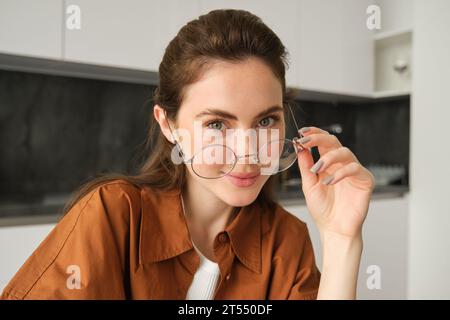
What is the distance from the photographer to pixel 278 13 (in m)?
1.15

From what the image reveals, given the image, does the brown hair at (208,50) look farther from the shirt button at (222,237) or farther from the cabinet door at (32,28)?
the cabinet door at (32,28)

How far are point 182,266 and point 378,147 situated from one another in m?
1.25

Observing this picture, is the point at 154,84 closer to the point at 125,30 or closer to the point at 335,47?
the point at 125,30

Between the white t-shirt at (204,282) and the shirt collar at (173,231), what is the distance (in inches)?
2.1

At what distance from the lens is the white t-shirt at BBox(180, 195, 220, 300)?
67 centimetres

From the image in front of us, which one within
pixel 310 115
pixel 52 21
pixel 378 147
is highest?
pixel 52 21

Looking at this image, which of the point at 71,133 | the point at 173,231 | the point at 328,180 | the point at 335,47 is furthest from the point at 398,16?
the point at 71,133

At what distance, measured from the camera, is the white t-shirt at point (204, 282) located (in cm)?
67

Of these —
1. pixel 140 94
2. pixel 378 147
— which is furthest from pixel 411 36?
pixel 140 94

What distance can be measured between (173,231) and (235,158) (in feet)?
0.63

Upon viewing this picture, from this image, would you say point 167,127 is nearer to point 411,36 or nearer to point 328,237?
point 328,237

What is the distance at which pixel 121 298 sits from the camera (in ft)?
1.86

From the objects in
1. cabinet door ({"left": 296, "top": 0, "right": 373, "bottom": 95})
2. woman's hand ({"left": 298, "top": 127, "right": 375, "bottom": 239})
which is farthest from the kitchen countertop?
cabinet door ({"left": 296, "top": 0, "right": 373, "bottom": 95})

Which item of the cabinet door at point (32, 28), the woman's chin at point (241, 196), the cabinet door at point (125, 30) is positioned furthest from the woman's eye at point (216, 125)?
the cabinet door at point (32, 28)
